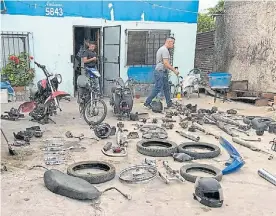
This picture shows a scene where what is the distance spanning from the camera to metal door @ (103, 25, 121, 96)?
10.9m

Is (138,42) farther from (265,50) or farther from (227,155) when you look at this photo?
(227,155)

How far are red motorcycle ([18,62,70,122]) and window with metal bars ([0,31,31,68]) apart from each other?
3.12 meters

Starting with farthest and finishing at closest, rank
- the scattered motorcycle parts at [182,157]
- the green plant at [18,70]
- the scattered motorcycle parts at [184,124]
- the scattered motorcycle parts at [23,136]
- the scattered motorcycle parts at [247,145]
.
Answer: the green plant at [18,70] → the scattered motorcycle parts at [184,124] → the scattered motorcycle parts at [23,136] → the scattered motorcycle parts at [247,145] → the scattered motorcycle parts at [182,157]

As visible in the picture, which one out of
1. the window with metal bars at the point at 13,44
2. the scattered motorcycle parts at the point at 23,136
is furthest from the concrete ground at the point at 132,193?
the window with metal bars at the point at 13,44

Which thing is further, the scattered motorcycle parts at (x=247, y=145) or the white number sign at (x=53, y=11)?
the white number sign at (x=53, y=11)

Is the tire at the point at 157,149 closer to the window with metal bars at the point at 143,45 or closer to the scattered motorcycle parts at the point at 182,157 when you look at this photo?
the scattered motorcycle parts at the point at 182,157

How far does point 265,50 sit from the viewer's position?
1114 centimetres

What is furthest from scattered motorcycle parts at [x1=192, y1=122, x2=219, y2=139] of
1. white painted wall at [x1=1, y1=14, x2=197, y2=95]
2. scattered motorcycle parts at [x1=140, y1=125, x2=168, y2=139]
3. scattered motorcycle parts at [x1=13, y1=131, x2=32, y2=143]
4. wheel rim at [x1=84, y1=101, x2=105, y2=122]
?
white painted wall at [x1=1, y1=14, x2=197, y2=95]

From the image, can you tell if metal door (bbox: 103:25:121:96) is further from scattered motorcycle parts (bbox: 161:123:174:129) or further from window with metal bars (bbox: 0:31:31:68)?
scattered motorcycle parts (bbox: 161:123:174:129)

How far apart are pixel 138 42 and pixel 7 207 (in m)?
8.65

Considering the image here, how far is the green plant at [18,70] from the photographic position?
33.2 ft

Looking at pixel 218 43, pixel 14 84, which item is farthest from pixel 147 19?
pixel 14 84

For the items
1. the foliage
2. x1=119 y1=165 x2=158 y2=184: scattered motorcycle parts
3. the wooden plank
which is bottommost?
x1=119 y1=165 x2=158 y2=184: scattered motorcycle parts

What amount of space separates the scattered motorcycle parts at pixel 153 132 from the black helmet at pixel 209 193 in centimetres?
269
